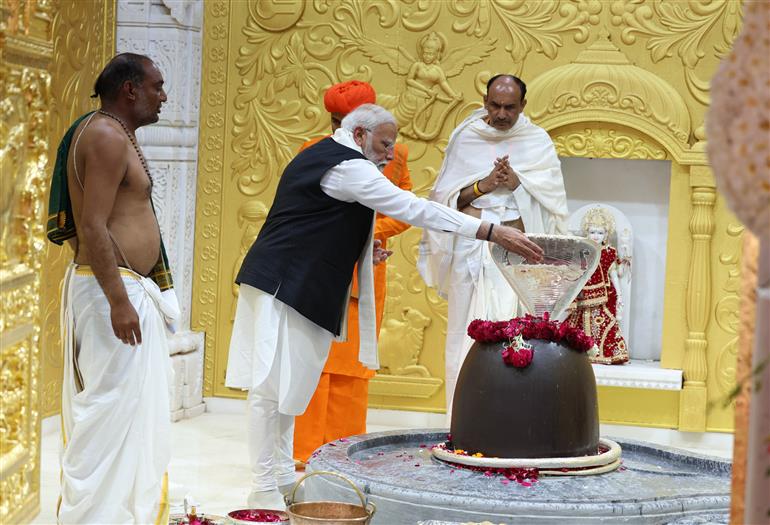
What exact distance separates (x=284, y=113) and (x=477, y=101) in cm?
123

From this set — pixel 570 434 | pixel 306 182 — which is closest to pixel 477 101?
pixel 306 182

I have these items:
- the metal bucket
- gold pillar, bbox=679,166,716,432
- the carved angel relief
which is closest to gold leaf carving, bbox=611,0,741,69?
gold pillar, bbox=679,166,716,432

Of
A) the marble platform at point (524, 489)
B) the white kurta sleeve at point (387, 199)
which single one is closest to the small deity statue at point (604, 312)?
the marble platform at point (524, 489)

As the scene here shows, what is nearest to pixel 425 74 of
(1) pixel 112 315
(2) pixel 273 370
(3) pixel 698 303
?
(3) pixel 698 303

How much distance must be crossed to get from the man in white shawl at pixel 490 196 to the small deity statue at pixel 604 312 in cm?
114

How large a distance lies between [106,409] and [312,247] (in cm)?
→ 126

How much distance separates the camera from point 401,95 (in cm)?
729

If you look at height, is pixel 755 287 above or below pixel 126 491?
above

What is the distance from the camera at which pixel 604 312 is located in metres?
7.20

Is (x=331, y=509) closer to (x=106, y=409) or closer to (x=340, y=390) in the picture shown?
(x=106, y=409)

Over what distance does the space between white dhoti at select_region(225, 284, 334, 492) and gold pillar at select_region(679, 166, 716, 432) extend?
3.04 meters

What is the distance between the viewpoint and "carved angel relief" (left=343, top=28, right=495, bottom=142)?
7.21 metres

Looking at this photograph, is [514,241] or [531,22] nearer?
[514,241]

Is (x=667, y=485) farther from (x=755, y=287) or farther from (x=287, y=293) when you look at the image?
(x=755, y=287)
